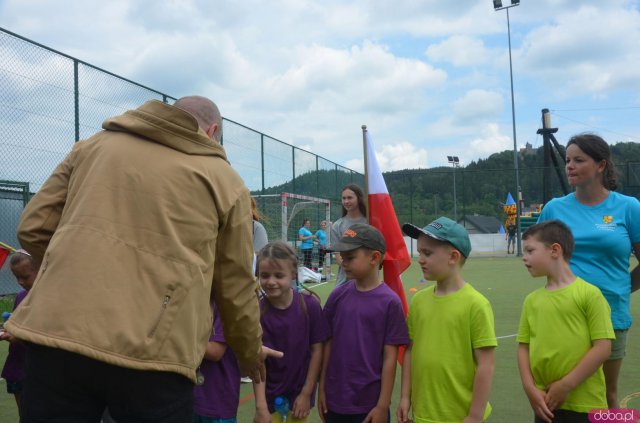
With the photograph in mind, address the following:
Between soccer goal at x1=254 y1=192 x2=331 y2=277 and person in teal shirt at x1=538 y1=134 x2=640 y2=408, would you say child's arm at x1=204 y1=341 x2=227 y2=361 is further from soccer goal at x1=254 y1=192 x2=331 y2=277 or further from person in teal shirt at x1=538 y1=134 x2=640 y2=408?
soccer goal at x1=254 y1=192 x2=331 y2=277

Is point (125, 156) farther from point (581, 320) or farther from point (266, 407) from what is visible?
point (581, 320)

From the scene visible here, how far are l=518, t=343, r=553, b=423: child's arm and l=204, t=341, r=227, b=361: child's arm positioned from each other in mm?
1524

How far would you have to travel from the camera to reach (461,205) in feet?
124

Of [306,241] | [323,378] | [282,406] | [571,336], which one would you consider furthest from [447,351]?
[306,241]

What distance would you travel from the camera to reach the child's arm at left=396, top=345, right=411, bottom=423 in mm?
3262

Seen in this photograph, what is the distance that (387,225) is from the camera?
5.07 metres

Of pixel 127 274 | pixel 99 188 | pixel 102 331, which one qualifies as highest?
pixel 99 188

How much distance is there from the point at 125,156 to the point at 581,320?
2.31 m

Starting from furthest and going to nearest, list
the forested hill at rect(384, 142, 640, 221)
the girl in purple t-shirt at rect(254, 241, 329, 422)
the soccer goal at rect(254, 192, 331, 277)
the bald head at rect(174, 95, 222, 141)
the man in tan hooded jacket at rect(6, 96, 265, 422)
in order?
the forested hill at rect(384, 142, 640, 221) → the soccer goal at rect(254, 192, 331, 277) → the girl in purple t-shirt at rect(254, 241, 329, 422) → the bald head at rect(174, 95, 222, 141) → the man in tan hooded jacket at rect(6, 96, 265, 422)

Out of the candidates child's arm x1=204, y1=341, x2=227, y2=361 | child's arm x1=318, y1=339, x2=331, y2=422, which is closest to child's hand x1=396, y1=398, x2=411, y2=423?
child's arm x1=318, y1=339, x2=331, y2=422

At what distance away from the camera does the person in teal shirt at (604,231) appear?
357 centimetres

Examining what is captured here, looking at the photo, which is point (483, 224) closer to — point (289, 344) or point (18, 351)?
point (18, 351)

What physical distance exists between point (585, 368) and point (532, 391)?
284 millimetres

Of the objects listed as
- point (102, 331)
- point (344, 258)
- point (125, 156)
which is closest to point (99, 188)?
point (125, 156)
